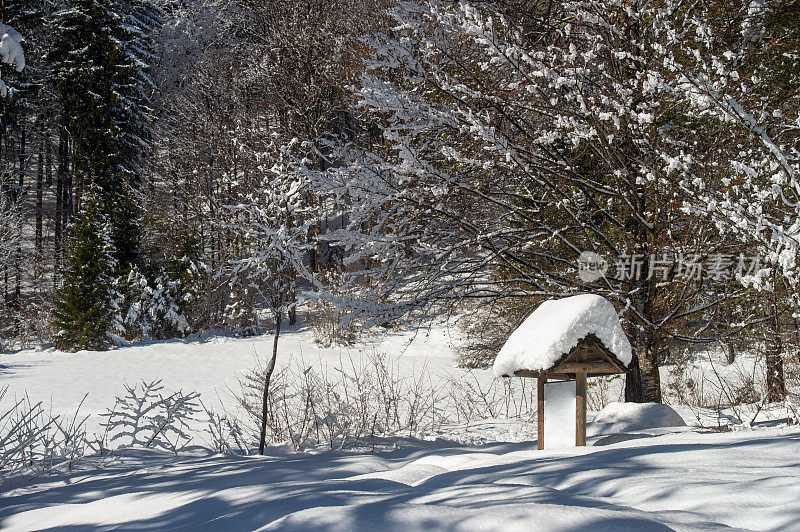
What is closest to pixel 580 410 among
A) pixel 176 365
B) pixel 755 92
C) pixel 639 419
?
pixel 639 419

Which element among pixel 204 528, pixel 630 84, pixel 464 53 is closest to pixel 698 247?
pixel 630 84

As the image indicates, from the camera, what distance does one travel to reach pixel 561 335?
3.79 metres

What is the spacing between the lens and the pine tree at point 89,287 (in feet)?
46.0

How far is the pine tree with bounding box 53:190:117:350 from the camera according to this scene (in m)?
14.0

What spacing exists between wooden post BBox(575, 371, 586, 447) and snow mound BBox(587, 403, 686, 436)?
45.6 inches

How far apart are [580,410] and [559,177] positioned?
9.34 feet

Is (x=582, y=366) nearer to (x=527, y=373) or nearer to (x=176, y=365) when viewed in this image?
(x=527, y=373)

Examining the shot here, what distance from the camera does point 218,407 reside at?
8016mm

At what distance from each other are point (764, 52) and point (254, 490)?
586cm

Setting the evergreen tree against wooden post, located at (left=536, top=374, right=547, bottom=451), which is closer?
wooden post, located at (left=536, top=374, right=547, bottom=451)

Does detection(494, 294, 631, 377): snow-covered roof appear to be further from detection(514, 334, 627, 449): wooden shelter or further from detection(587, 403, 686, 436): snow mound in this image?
detection(587, 403, 686, 436): snow mound

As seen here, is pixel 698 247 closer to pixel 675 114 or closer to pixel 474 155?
pixel 675 114

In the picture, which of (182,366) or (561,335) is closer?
(561,335)

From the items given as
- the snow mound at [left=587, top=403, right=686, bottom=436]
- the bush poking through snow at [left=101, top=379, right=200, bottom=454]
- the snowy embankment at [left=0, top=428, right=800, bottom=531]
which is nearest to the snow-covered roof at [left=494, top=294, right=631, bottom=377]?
the snowy embankment at [left=0, top=428, right=800, bottom=531]
